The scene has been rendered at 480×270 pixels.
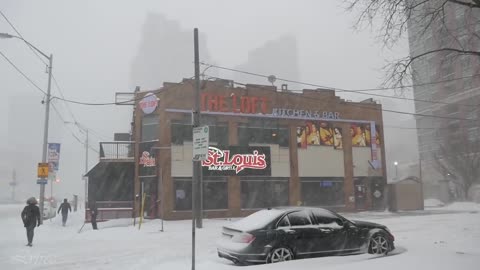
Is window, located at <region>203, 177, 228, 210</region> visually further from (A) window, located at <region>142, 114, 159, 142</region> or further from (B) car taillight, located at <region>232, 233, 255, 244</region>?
(B) car taillight, located at <region>232, 233, 255, 244</region>

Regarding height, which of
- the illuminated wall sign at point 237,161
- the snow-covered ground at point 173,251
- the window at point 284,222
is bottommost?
the snow-covered ground at point 173,251

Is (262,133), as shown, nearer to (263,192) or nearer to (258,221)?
(263,192)

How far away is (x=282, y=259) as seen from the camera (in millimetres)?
11016

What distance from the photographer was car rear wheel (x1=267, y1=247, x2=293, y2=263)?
35.8 ft

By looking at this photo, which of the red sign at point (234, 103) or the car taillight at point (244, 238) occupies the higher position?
the red sign at point (234, 103)

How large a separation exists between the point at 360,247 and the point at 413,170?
219ft

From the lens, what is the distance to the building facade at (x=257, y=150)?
28.1 m

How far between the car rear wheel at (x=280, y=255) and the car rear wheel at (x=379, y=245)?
2.36 metres

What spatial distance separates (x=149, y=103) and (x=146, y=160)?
3392 millimetres

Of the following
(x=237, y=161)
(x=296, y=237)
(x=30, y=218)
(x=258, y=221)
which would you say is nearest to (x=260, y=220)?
(x=258, y=221)

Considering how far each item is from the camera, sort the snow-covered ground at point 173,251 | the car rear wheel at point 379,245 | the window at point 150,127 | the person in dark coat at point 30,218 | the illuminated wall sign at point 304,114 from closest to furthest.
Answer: the snow-covered ground at point 173,251 → the car rear wheel at point 379,245 → the person in dark coat at point 30,218 → the window at point 150,127 → the illuminated wall sign at point 304,114

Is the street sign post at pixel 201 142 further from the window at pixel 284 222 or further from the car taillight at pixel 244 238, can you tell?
the window at pixel 284 222

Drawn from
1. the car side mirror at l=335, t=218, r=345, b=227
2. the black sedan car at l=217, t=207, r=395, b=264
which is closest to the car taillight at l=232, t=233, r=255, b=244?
the black sedan car at l=217, t=207, r=395, b=264

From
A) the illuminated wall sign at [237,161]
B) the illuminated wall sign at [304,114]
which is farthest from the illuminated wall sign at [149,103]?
the illuminated wall sign at [304,114]
